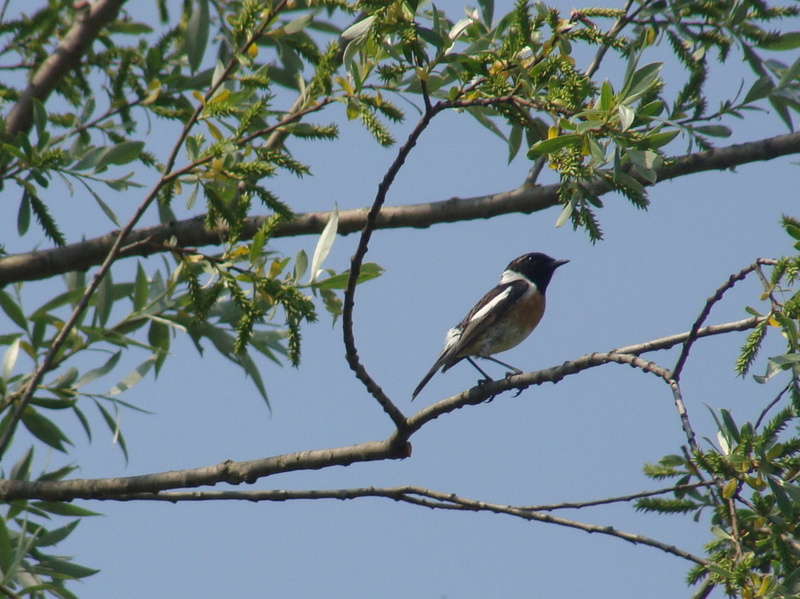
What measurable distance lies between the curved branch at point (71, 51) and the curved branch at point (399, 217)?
0.93 meters

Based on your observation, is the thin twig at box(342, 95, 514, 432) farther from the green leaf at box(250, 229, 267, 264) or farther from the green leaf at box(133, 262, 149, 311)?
the green leaf at box(133, 262, 149, 311)

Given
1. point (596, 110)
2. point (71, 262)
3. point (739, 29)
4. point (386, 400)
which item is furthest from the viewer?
point (71, 262)

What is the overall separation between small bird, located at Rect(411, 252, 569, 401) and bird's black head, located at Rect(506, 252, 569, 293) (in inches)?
14.7

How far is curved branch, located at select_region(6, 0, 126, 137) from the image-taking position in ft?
17.1

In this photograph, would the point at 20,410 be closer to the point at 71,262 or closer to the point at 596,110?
the point at 71,262

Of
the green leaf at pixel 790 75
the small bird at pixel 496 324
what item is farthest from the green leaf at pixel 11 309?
the green leaf at pixel 790 75

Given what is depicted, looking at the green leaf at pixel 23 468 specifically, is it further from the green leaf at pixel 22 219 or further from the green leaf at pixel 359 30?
the green leaf at pixel 359 30

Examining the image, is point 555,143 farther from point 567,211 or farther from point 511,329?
point 511,329

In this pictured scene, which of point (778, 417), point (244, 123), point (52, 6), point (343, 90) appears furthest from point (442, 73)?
point (52, 6)

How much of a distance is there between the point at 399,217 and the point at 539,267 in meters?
2.82

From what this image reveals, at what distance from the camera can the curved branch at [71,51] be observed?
17.1ft

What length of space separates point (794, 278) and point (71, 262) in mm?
3655

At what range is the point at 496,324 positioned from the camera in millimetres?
6363

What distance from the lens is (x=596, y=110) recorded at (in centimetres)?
274
